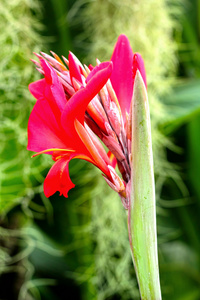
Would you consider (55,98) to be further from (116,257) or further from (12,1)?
(116,257)

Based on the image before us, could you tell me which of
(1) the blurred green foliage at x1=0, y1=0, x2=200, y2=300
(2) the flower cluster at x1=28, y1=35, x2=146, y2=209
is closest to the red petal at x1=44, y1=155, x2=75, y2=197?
(2) the flower cluster at x1=28, y1=35, x2=146, y2=209

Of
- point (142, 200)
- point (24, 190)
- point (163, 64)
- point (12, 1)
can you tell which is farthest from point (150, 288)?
point (163, 64)

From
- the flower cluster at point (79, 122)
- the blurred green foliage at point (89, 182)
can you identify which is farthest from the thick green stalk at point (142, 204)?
the blurred green foliage at point (89, 182)

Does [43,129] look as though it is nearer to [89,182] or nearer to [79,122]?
[79,122]

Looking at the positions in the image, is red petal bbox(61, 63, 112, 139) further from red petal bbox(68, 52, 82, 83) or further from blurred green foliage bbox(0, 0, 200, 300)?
blurred green foliage bbox(0, 0, 200, 300)

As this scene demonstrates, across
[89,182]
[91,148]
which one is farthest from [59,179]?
[89,182]
